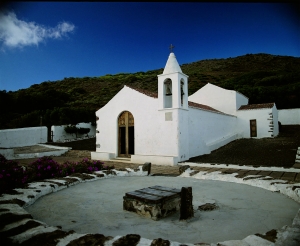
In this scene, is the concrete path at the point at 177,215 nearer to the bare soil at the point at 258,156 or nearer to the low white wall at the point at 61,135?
the bare soil at the point at 258,156

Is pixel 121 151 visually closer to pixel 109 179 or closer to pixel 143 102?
pixel 143 102

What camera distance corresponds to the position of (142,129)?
12844 mm

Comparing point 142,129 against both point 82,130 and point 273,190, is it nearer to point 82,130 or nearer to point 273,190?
point 273,190

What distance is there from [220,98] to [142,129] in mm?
11107

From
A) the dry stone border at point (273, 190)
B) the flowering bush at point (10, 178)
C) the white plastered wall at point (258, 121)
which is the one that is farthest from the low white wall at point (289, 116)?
the flowering bush at point (10, 178)

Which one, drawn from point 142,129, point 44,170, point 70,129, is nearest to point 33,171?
point 44,170

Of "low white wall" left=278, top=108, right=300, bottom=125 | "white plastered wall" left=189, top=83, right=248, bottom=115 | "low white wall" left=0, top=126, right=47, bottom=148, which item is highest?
"white plastered wall" left=189, top=83, right=248, bottom=115

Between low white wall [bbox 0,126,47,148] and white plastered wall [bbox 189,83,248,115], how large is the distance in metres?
16.1

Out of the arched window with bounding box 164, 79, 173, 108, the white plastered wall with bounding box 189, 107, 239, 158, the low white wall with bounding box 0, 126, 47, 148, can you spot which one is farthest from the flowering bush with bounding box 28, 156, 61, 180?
the low white wall with bounding box 0, 126, 47, 148

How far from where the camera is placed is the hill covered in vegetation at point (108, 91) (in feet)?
81.1

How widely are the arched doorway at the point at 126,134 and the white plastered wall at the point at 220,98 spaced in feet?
33.7

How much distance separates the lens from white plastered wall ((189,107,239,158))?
42.1 ft

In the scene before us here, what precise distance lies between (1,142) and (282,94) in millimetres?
32196

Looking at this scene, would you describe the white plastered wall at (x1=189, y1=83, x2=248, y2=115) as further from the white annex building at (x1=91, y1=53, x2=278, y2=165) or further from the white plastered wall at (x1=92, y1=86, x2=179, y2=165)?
the white plastered wall at (x1=92, y1=86, x2=179, y2=165)
